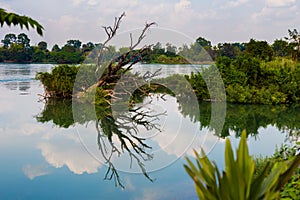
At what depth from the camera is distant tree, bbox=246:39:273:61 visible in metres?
14.6

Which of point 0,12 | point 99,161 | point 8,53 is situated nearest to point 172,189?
point 99,161

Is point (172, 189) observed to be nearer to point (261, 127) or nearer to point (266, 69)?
point (261, 127)

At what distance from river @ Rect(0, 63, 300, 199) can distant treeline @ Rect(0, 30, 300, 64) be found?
1328mm

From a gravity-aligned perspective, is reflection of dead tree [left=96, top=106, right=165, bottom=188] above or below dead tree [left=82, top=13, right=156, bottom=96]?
below

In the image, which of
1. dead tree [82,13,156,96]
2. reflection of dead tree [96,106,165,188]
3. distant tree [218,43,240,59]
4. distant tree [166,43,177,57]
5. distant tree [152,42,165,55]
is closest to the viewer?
reflection of dead tree [96,106,165,188]

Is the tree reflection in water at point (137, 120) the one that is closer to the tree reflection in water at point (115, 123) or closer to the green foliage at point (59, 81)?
the tree reflection in water at point (115, 123)

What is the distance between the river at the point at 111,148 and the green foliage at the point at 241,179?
279 centimetres

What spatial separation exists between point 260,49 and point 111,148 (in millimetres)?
10198

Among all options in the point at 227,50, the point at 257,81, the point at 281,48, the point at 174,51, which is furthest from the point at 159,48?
the point at 281,48

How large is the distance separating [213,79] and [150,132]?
5037mm

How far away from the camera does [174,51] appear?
776cm

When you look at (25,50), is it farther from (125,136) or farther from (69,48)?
(125,136)

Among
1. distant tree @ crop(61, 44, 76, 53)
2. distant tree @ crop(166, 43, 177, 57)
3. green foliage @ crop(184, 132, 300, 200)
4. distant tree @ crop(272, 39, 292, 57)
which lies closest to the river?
distant tree @ crop(166, 43, 177, 57)

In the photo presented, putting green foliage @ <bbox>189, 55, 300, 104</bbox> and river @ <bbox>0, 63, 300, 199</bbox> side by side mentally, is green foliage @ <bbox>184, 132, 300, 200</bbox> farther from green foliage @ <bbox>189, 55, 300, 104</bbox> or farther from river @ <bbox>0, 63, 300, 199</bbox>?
green foliage @ <bbox>189, 55, 300, 104</bbox>
